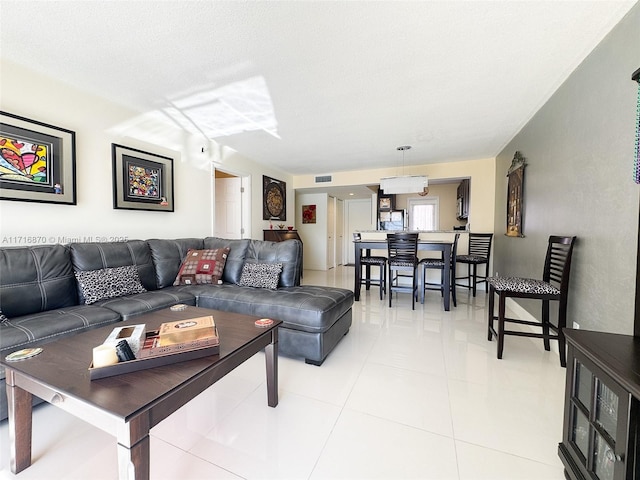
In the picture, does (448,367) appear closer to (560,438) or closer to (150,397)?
(560,438)

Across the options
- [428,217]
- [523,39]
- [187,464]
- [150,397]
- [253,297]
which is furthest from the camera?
[428,217]

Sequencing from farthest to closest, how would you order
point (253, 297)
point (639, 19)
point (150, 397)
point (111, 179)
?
point (111, 179)
point (253, 297)
point (639, 19)
point (150, 397)

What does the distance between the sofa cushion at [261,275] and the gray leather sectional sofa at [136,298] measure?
0.08 metres

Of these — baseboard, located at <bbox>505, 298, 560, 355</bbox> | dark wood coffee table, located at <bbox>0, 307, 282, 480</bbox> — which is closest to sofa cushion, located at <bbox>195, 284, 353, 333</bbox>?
dark wood coffee table, located at <bbox>0, 307, 282, 480</bbox>

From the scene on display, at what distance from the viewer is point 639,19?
58.9 inches

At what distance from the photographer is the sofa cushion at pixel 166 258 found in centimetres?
290

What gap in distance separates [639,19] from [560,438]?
2.32 metres

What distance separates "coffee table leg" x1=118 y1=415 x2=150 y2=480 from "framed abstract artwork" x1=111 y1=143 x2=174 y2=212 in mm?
2801

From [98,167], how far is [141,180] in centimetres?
43

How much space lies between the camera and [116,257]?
2.54 meters

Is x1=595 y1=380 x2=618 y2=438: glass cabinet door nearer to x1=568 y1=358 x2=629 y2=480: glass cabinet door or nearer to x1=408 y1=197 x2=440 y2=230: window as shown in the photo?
x1=568 y1=358 x2=629 y2=480: glass cabinet door

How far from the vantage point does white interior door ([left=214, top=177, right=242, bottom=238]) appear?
4.94 metres

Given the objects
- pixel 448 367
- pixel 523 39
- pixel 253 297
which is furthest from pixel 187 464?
pixel 523 39

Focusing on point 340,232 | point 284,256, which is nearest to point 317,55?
point 284,256
